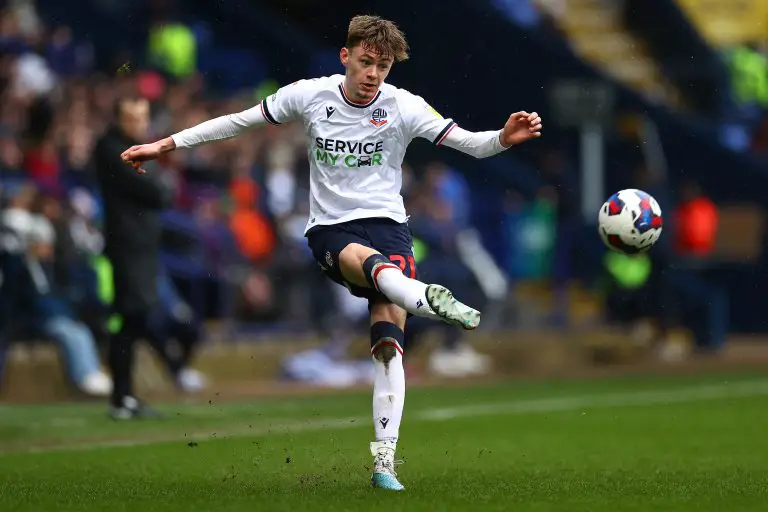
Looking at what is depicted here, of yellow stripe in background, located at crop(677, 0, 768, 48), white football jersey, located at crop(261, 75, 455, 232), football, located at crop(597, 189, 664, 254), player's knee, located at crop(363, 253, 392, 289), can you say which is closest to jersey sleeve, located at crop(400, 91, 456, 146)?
white football jersey, located at crop(261, 75, 455, 232)

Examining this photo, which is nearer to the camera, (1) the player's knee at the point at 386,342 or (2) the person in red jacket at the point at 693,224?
(1) the player's knee at the point at 386,342

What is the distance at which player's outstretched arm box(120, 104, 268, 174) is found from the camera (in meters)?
8.15

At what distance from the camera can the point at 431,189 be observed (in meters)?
19.1

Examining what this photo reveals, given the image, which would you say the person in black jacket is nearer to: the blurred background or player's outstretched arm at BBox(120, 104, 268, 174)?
the blurred background

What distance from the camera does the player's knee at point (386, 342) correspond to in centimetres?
788

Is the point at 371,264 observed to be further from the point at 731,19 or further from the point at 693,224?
the point at 731,19

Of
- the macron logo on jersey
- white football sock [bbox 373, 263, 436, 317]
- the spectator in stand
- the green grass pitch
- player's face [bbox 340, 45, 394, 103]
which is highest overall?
player's face [bbox 340, 45, 394, 103]

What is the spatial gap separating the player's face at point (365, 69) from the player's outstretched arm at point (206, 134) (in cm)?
53

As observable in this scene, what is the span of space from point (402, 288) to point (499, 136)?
1.03m

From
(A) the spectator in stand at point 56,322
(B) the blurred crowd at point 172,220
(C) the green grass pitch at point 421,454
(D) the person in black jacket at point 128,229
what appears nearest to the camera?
(C) the green grass pitch at point 421,454

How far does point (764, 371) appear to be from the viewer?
1889 centimetres

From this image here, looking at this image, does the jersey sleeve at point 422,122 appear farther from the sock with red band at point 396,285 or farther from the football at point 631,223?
the football at point 631,223

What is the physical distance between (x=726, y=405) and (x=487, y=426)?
291 centimetres

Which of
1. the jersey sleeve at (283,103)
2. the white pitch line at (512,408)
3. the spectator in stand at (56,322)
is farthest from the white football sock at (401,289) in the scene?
the spectator in stand at (56,322)
